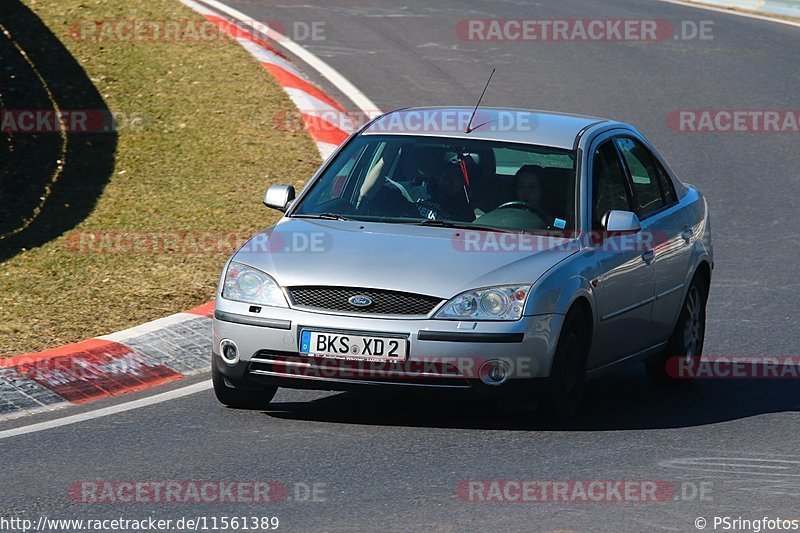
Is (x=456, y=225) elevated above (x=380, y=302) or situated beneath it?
elevated above

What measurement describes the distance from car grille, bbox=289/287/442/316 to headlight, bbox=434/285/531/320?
90mm

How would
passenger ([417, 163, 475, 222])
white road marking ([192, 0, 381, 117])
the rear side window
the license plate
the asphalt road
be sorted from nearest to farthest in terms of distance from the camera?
the asphalt road, the license plate, passenger ([417, 163, 475, 222]), the rear side window, white road marking ([192, 0, 381, 117])

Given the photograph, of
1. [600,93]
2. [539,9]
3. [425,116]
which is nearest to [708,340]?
[425,116]

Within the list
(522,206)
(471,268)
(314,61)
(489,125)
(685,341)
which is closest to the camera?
(471,268)

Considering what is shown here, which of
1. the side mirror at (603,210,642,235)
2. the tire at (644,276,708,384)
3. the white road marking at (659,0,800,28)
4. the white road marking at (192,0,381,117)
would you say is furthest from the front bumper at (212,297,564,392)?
the white road marking at (659,0,800,28)

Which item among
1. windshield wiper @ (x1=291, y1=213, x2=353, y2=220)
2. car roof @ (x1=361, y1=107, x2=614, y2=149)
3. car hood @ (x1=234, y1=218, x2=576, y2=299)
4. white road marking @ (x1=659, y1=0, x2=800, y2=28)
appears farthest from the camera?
white road marking @ (x1=659, y1=0, x2=800, y2=28)

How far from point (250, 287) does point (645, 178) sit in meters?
2.94

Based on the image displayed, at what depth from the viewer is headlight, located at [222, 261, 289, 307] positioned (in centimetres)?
793

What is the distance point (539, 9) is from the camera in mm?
25047

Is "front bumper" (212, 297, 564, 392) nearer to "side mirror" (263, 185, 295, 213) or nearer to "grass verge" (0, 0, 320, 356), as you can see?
"side mirror" (263, 185, 295, 213)

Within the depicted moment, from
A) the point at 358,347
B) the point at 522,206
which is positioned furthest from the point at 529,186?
the point at 358,347

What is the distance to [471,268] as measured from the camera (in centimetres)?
787

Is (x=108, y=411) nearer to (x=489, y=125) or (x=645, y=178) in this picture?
(x=489, y=125)

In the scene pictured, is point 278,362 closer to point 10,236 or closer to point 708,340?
point 708,340
